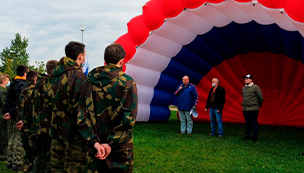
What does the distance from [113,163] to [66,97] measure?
0.92 metres

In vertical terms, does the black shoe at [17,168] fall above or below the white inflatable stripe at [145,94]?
below

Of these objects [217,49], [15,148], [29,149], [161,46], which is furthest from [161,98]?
[29,149]

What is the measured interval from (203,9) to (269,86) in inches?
157

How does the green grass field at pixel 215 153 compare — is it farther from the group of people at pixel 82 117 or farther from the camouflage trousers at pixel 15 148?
the group of people at pixel 82 117

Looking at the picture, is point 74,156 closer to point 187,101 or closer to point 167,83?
point 187,101

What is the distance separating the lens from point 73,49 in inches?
117

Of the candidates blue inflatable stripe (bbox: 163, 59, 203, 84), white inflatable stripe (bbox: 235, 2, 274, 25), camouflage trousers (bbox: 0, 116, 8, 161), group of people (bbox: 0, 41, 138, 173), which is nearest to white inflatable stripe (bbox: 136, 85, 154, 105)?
blue inflatable stripe (bbox: 163, 59, 203, 84)

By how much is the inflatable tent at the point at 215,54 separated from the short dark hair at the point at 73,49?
4.65 m

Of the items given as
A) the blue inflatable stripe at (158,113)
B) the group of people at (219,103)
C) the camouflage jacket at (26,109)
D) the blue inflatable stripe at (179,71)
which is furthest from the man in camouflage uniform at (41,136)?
the blue inflatable stripe at (158,113)

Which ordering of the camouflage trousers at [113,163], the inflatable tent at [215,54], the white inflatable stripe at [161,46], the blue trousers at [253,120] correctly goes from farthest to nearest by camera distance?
the white inflatable stripe at [161,46], the inflatable tent at [215,54], the blue trousers at [253,120], the camouflage trousers at [113,163]

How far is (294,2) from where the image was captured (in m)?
5.53

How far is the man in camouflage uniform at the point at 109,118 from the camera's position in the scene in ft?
7.77

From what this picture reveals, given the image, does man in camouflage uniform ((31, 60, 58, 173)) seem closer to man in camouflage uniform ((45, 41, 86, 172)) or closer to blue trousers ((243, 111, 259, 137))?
man in camouflage uniform ((45, 41, 86, 172))

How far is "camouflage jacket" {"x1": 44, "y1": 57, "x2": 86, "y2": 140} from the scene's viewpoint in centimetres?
284
